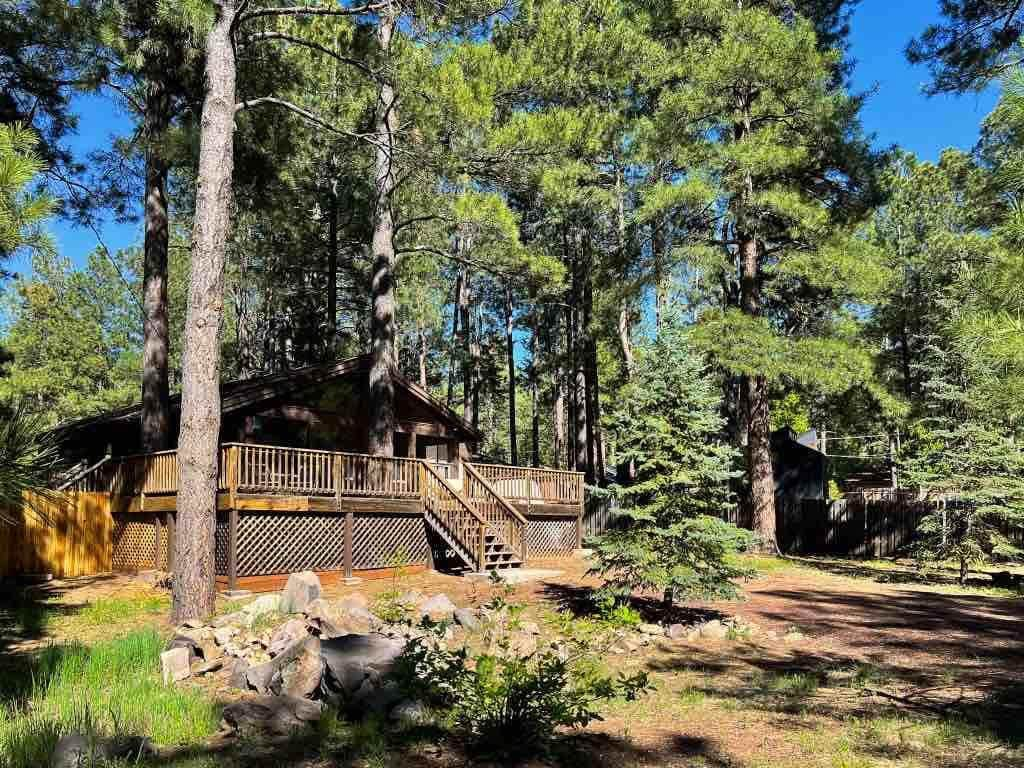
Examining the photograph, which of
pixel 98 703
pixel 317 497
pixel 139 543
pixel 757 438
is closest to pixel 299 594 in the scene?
pixel 98 703

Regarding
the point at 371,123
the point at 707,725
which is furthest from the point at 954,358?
the point at 371,123

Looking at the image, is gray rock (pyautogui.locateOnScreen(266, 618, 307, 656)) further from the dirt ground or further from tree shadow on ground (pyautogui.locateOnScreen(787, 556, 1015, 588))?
tree shadow on ground (pyautogui.locateOnScreen(787, 556, 1015, 588))

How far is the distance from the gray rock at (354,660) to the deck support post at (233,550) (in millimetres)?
5428

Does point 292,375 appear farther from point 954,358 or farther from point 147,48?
point 954,358

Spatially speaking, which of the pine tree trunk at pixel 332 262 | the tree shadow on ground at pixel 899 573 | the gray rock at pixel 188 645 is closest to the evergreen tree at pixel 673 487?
the gray rock at pixel 188 645

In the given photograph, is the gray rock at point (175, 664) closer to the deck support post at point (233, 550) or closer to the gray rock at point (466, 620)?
the gray rock at point (466, 620)

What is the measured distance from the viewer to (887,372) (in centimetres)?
2972

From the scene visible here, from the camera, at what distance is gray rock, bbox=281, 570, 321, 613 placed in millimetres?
7812

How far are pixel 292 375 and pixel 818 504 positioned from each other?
15.6 m

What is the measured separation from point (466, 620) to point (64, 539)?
8407 millimetres

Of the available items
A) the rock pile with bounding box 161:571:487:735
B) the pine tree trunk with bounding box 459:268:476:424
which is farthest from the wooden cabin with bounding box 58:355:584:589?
the pine tree trunk with bounding box 459:268:476:424

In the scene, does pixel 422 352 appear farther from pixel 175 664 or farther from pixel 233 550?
pixel 175 664

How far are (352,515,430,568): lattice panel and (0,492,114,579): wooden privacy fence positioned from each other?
4531mm

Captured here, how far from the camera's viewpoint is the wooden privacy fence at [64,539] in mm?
11469
